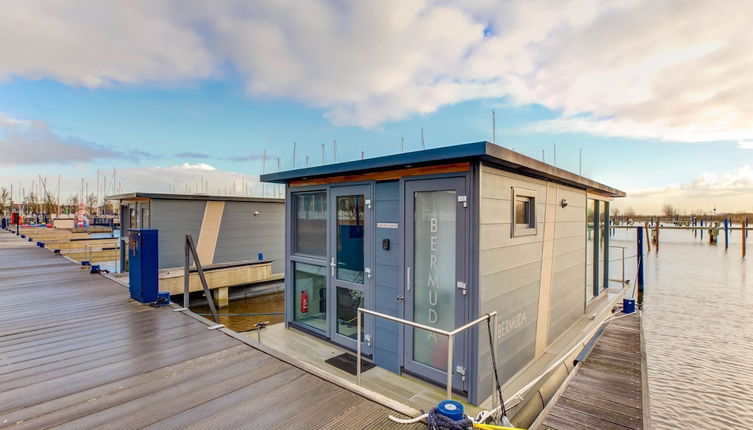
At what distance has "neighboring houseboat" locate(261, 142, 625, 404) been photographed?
355 centimetres

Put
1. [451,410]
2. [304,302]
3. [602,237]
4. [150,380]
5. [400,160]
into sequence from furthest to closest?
[602,237]
[304,302]
[400,160]
[150,380]
[451,410]

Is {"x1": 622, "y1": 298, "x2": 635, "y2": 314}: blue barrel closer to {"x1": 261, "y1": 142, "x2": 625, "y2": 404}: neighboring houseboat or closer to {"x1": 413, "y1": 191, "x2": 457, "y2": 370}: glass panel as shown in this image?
{"x1": 261, "y1": 142, "x2": 625, "y2": 404}: neighboring houseboat

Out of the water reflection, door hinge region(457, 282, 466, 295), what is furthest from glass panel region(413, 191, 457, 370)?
the water reflection

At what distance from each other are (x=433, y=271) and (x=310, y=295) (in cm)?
254

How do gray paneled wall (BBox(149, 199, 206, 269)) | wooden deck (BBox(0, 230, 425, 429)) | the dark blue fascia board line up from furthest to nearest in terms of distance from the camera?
gray paneled wall (BBox(149, 199, 206, 269)) → the dark blue fascia board → wooden deck (BBox(0, 230, 425, 429))

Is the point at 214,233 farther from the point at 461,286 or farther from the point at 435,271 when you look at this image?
the point at 461,286

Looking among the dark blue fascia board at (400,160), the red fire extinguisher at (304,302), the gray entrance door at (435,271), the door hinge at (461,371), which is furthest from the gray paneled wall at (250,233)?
the door hinge at (461,371)

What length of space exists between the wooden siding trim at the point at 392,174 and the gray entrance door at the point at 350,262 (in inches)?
5.7

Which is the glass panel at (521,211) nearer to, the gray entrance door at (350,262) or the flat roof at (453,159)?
the flat roof at (453,159)

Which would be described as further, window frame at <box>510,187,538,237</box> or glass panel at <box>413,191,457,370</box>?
window frame at <box>510,187,538,237</box>

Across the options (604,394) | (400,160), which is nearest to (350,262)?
(400,160)

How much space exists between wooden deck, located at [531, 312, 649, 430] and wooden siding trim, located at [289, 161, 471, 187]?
240 centimetres

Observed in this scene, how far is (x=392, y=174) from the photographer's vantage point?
4.25 metres

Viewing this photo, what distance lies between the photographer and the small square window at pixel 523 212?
13.7ft
